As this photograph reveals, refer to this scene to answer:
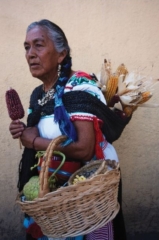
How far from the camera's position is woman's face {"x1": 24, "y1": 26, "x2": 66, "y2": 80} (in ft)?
7.96

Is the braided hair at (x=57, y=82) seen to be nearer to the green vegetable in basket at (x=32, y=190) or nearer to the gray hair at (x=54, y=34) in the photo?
the gray hair at (x=54, y=34)

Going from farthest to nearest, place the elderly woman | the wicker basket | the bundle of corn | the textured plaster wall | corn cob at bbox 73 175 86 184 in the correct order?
the textured plaster wall < the bundle of corn < the elderly woman < corn cob at bbox 73 175 86 184 < the wicker basket

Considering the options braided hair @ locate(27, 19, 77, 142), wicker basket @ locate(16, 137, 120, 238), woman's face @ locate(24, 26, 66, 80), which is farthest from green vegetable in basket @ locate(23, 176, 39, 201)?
woman's face @ locate(24, 26, 66, 80)

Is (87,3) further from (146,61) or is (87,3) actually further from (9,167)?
(9,167)

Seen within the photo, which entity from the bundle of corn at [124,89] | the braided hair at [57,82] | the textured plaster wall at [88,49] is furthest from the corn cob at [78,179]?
the textured plaster wall at [88,49]

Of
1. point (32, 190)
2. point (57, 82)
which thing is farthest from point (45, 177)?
point (57, 82)

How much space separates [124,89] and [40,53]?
62 centimetres

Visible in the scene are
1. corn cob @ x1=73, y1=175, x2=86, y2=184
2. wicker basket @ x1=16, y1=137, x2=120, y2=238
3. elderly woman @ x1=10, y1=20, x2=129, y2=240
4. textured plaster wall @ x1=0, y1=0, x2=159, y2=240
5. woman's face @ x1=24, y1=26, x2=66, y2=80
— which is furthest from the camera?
textured plaster wall @ x1=0, y1=0, x2=159, y2=240

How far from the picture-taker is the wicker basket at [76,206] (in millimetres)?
1934

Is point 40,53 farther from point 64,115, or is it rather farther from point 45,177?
point 45,177

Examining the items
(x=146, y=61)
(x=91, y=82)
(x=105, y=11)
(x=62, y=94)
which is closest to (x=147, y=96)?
(x=91, y=82)

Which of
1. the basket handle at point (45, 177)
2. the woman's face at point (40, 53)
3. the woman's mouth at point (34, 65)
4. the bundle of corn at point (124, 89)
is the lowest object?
the basket handle at point (45, 177)

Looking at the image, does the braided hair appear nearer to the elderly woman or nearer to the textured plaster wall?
the elderly woman

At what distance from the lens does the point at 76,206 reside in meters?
1.97
